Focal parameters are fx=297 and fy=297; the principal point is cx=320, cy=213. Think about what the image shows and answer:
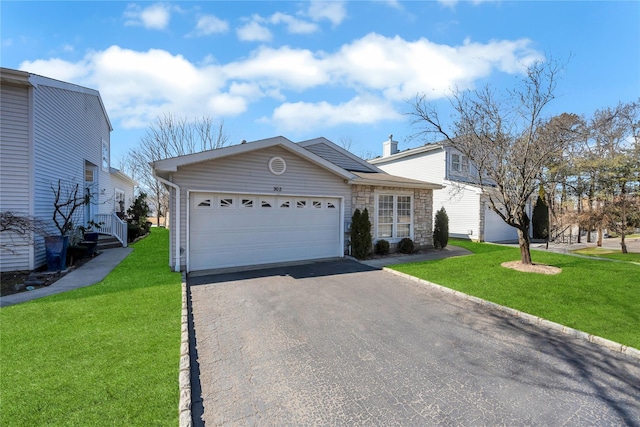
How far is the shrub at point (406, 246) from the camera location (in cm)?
1207

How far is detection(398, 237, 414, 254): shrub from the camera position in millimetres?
12070

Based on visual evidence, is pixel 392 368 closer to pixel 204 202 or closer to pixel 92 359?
pixel 92 359

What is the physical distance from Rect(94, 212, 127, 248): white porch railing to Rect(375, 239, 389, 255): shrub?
11.1 meters

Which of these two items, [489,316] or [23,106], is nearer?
[489,316]

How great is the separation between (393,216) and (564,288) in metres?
6.11

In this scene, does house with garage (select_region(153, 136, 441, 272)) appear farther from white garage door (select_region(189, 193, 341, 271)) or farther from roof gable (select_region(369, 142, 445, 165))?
roof gable (select_region(369, 142, 445, 165))

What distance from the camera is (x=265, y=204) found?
9547 millimetres

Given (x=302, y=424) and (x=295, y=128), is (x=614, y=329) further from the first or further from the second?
(x=295, y=128)

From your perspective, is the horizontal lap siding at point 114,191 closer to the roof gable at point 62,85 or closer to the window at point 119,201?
the window at point 119,201

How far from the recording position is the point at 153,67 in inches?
519

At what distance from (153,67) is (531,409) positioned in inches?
642

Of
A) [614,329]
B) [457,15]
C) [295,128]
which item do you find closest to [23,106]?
[457,15]

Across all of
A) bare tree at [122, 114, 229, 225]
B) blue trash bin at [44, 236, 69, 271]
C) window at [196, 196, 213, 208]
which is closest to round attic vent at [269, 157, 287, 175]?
window at [196, 196, 213, 208]

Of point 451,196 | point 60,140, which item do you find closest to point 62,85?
point 60,140
